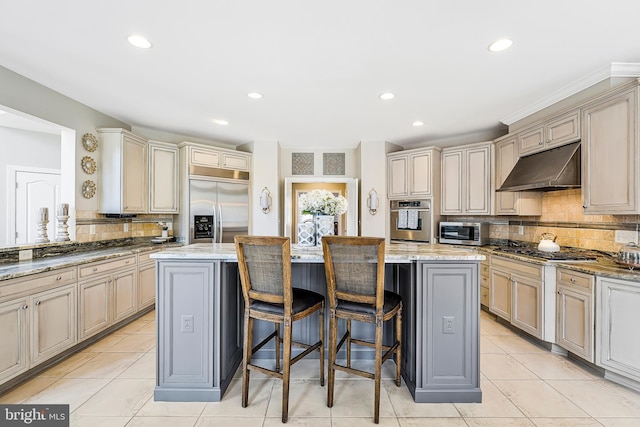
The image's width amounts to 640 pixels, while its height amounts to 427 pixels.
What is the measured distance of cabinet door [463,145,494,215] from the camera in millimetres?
4018

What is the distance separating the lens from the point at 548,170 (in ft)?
9.68

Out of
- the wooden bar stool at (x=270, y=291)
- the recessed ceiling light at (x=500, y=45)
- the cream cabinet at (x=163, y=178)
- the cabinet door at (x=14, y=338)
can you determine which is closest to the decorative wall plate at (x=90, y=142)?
the cream cabinet at (x=163, y=178)

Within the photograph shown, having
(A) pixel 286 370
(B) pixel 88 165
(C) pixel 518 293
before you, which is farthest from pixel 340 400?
(B) pixel 88 165

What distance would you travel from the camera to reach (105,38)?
2.10 meters

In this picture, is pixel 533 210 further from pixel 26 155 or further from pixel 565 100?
pixel 26 155

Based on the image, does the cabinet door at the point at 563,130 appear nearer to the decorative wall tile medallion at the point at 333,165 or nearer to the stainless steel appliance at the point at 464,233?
the stainless steel appliance at the point at 464,233

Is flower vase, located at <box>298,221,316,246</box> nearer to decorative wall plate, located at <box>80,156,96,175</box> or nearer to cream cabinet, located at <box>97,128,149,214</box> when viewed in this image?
cream cabinet, located at <box>97,128,149,214</box>

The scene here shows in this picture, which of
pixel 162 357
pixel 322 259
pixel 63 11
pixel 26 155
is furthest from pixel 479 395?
pixel 26 155

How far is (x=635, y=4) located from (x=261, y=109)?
3.10 metres

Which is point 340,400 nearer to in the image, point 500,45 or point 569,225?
point 500,45

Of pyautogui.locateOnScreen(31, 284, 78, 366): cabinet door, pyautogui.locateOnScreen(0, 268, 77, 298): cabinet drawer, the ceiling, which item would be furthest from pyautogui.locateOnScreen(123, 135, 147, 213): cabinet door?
pyautogui.locateOnScreen(31, 284, 78, 366): cabinet door

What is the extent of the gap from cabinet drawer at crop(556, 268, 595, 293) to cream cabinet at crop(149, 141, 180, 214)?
4.56 m

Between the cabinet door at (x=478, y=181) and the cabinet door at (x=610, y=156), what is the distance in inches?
51.6

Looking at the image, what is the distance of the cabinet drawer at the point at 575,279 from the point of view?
2.36 metres
